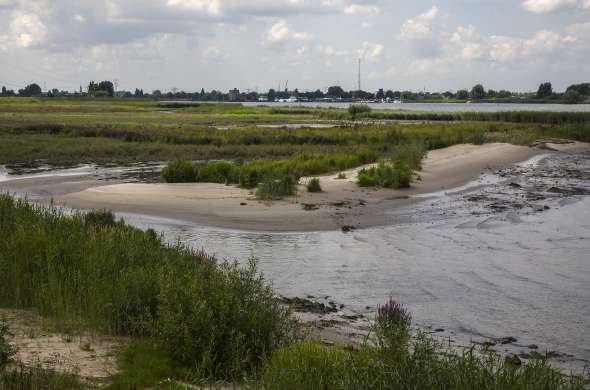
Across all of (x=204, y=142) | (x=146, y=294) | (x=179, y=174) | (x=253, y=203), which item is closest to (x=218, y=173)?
(x=179, y=174)

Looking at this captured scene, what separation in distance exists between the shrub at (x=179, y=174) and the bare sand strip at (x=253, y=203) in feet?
3.84

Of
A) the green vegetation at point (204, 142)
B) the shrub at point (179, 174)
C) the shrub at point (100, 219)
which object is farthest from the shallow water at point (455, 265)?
the green vegetation at point (204, 142)

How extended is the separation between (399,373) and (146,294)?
15.1 feet

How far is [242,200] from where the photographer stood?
23.7 meters

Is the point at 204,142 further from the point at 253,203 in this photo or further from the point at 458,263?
the point at 458,263

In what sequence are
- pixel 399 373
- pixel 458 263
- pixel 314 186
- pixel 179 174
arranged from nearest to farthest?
pixel 399 373 < pixel 458 263 < pixel 314 186 < pixel 179 174

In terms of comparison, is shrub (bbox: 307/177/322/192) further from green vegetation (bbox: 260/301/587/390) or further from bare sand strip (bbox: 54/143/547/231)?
green vegetation (bbox: 260/301/587/390)

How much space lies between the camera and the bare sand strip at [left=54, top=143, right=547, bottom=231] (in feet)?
68.1

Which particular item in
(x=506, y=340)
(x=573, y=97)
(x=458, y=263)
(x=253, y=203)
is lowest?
(x=458, y=263)

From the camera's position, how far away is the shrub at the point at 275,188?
938 inches

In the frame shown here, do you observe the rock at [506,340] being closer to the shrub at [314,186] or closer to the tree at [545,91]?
the shrub at [314,186]

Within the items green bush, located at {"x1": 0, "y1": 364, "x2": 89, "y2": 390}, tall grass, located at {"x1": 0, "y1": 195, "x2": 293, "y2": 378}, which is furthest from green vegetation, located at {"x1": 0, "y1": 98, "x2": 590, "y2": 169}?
green bush, located at {"x1": 0, "y1": 364, "x2": 89, "y2": 390}

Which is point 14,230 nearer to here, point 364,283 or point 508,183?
point 364,283

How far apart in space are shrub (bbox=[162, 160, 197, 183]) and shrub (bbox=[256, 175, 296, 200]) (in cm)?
551
